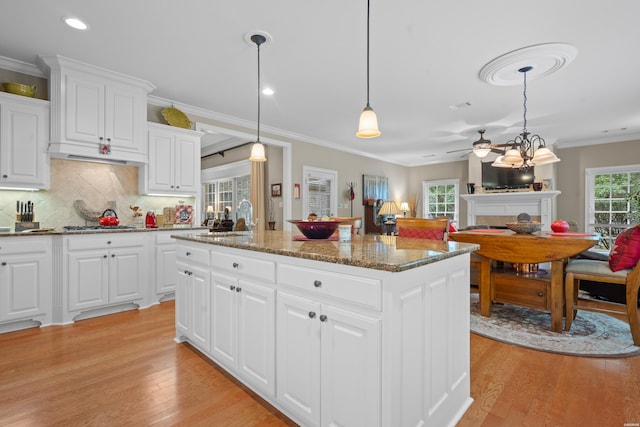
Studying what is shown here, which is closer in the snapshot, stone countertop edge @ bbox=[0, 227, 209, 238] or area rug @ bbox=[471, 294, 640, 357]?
area rug @ bbox=[471, 294, 640, 357]

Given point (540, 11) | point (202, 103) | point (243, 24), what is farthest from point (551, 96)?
point (202, 103)

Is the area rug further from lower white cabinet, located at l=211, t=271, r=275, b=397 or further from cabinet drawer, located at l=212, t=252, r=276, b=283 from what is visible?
cabinet drawer, located at l=212, t=252, r=276, b=283

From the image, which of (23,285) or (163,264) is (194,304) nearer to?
(163,264)

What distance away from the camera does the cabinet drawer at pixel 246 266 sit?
62.7 inches

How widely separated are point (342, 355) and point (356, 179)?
6298 millimetres

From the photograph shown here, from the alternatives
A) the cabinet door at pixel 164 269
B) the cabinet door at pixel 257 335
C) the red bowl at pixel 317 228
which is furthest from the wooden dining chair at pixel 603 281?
the cabinet door at pixel 164 269

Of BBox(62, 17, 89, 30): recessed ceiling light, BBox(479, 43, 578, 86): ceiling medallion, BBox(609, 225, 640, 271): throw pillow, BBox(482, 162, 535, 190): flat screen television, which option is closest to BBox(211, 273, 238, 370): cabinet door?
BBox(62, 17, 89, 30): recessed ceiling light

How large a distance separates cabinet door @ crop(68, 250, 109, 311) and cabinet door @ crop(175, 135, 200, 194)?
1.23 m

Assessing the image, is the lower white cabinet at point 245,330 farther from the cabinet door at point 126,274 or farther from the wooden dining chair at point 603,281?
the wooden dining chair at point 603,281

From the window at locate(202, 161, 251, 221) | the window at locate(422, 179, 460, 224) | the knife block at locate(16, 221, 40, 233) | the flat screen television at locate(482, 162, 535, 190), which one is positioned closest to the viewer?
the knife block at locate(16, 221, 40, 233)

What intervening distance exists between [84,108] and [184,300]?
2312 mm

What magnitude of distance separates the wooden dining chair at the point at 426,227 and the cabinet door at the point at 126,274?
116 inches

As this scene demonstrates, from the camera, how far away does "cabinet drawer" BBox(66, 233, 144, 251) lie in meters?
2.95

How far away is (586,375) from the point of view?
1979mm
